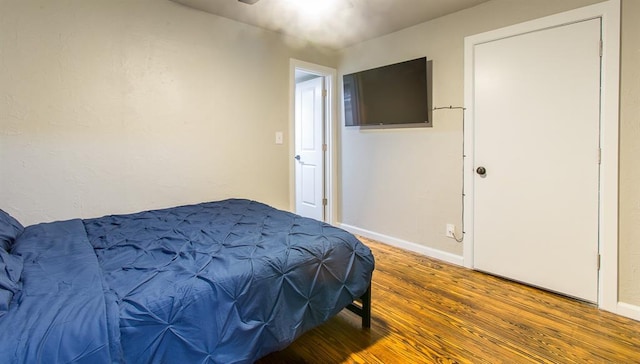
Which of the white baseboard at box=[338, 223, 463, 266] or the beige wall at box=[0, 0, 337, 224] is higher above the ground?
the beige wall at box=[0, 0, 337, 224]

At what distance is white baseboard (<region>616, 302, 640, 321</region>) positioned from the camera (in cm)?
206

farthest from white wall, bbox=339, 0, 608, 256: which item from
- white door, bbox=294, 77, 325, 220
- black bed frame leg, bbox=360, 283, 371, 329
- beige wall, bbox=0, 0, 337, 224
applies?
black bed frame leg, bbox=360, 283, 371, 329

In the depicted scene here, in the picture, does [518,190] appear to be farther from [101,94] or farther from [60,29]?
[60,29]

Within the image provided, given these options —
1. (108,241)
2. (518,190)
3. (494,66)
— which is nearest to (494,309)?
(518,190)

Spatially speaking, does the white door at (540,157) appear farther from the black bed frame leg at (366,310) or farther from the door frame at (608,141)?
the black bed frame leg at (366,310)

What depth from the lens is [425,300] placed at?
7.57ft

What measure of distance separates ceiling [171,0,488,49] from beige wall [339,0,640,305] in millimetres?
176

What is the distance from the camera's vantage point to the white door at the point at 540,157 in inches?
88.0

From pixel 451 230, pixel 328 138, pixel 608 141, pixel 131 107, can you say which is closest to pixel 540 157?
pixel 608 141

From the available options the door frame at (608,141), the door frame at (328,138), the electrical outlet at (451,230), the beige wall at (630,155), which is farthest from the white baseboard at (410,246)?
the beige wall at (630,155)

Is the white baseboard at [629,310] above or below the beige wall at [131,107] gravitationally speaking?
below

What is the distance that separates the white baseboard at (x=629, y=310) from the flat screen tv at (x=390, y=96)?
1.94 meters

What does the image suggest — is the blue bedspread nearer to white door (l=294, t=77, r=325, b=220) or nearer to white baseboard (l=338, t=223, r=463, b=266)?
white baseboard (l=338, t=223, r=463, b=266)

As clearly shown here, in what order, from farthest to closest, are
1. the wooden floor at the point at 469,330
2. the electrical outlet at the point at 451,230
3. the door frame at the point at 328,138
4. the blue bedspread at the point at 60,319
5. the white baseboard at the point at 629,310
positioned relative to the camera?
the door frame at the point at 328,138 → the electrical outlet at the point at 451,230 → the white baseboard at the point at 629,310 → the wooden floor at the point at 469,330 → the blue bedspread at the point at 60,319
